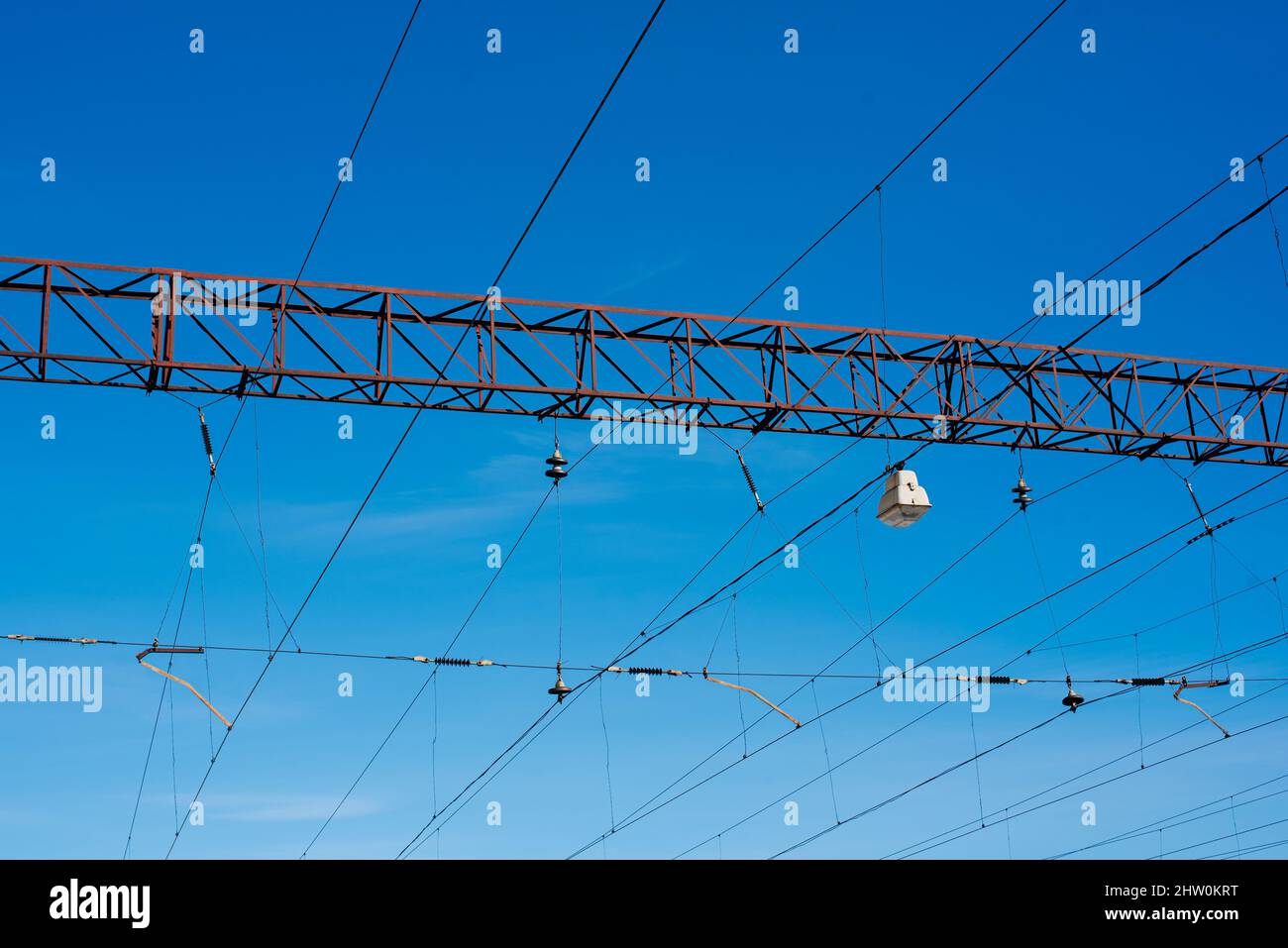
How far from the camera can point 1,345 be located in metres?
19.4

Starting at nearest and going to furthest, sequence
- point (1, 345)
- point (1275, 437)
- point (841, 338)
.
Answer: point (1, 345), point (841, 338), point (1275, 437)

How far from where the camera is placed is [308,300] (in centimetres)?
2059
